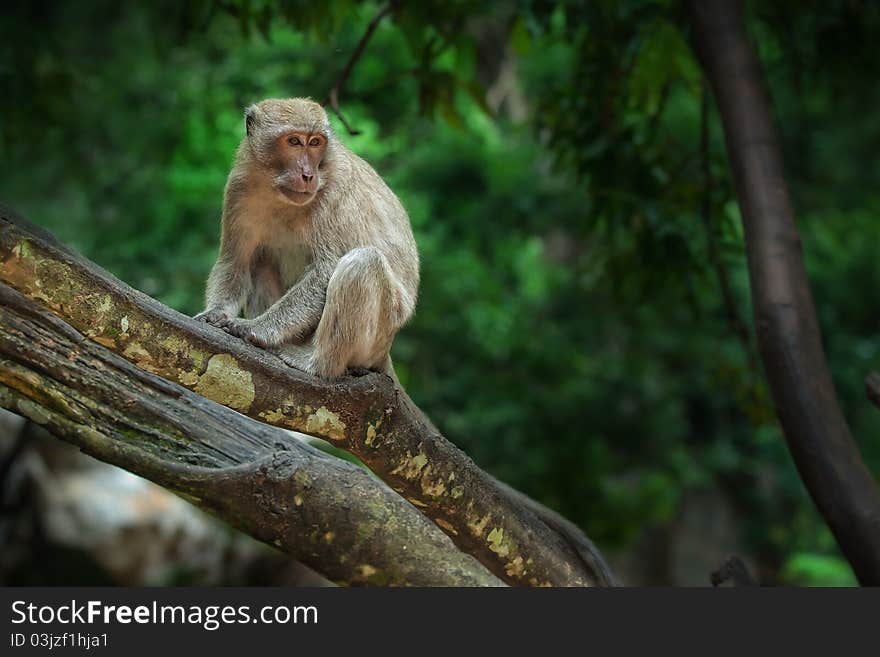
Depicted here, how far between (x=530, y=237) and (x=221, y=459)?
9.17 meters

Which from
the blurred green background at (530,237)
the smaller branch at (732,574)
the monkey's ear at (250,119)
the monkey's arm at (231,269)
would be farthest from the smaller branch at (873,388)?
the monkey's ear at (250,119)

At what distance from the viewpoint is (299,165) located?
478cm

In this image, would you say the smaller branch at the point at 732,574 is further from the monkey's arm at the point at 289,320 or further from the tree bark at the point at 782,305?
the monkey's arm at the point at 289,320

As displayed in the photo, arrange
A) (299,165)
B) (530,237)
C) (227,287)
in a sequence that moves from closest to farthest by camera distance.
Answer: (299,165) < (227,287) < (530,237)

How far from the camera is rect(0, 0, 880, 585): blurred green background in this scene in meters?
10.5

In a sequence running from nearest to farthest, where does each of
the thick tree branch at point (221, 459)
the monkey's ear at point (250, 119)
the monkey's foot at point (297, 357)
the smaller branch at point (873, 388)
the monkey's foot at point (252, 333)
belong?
the thick tree branch at point (221, 459) → the monkey's foot at point (297, 357) → the monkey's foot at point (252, 333) → the monkey's ear at point (250, 119) → the smaller branch at point (873, 388)

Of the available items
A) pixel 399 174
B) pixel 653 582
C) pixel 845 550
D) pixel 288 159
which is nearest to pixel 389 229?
pixel 288 159

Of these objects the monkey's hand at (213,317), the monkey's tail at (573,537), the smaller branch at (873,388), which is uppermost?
the monkey's hand at (213,317)

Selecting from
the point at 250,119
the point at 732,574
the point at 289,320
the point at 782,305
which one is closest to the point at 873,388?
the point at 782,305

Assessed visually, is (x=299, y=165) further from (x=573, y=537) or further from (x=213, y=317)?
(x=573, y=537)

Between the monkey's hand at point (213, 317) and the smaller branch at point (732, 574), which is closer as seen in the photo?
the monkey's hand at point (213, 317)

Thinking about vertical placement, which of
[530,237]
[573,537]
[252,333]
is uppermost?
[530,237]

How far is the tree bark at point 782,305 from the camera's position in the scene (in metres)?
5.04

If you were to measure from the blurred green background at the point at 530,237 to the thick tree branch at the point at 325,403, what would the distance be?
8.78 feet
